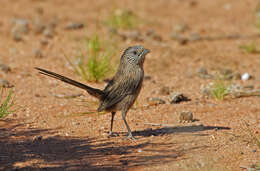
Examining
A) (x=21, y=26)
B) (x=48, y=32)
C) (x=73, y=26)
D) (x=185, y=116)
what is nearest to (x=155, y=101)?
(x=185, y=116)

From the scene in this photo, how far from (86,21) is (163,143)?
7416 mm

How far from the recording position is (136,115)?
253 inches

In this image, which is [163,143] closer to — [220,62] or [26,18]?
[220,62]

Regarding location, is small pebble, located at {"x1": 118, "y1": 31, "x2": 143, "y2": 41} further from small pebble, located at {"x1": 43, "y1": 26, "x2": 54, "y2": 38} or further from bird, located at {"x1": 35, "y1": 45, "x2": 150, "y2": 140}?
bird, located at {"x1": 35, "y1": 45, "x2": 150, "y2": 140}

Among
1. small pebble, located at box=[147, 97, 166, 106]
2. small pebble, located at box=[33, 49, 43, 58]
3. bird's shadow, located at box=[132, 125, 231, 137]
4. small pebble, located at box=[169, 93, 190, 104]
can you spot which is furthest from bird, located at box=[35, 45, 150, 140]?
small pebble, located at box=[33, 49, 43, 58]

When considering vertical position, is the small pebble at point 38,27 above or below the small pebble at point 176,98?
above

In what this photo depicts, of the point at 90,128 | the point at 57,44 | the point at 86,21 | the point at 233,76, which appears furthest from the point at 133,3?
the point at 90,128

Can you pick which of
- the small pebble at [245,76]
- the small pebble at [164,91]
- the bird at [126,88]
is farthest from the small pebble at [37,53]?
the small pebble at [245,76]

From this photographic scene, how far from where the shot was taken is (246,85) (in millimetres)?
8133

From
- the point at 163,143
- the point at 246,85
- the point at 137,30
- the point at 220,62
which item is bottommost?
the point at 163,143

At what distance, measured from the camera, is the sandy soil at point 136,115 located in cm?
471

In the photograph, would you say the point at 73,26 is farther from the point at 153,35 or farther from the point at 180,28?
the point at 180,28

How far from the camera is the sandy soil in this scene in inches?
185

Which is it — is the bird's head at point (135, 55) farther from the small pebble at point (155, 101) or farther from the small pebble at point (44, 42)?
the small pebble at point (44, 42)
